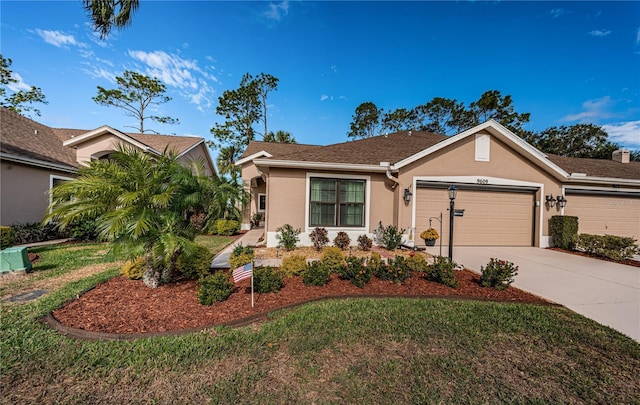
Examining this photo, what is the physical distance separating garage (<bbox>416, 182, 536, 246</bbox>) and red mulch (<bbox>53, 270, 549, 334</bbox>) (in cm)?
420

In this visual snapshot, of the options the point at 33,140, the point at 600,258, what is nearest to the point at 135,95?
the point at 33,140

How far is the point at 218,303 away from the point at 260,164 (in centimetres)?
523

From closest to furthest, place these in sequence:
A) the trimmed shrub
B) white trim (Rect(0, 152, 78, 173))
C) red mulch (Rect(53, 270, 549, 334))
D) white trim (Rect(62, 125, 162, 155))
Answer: red mulch (Rect(53, 270, 549, 334)), white trim (Rect(0, 152, 78, 173)), the trimmed shrub, white trim (Rect(62, 125, 162, 155))

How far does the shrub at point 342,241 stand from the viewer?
27.6 feet

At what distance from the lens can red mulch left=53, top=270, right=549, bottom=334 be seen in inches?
132

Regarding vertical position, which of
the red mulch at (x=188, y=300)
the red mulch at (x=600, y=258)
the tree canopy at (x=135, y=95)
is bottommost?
the red mulch at (x=188, y=300)

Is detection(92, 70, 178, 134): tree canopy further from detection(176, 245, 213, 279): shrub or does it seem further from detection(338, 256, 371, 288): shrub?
detection(338, 256, 371, 288): shrub

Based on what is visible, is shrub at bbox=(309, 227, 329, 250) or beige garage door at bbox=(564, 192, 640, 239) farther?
beige garage door at bbox=(564, 192, 640, 239)

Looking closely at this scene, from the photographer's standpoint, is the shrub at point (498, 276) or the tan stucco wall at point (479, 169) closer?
the shrub at point (498, 276)

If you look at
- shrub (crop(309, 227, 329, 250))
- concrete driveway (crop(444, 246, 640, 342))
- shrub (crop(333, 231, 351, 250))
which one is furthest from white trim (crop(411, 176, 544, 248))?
shrub (crop(309, 227, 329, 250))

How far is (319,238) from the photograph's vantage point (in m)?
8.38

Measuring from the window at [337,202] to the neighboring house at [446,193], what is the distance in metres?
0.04

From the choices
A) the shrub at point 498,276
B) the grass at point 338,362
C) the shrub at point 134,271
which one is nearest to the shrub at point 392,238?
the shrub at point 498,276

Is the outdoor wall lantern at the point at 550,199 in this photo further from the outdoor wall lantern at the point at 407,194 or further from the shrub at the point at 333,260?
the shrub at the point at 333,260
